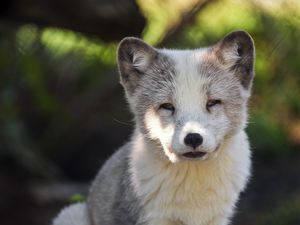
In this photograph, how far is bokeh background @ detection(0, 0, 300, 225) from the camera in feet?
32.2

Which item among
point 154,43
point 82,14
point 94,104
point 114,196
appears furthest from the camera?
point 94,104

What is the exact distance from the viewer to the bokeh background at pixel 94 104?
9.83 meters

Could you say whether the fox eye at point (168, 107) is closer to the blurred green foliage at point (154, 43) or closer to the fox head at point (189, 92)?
the fox head at point (189, 92)

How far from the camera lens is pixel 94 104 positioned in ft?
35.1

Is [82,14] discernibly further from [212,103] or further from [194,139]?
[194,139]

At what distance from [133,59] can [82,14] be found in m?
1.41

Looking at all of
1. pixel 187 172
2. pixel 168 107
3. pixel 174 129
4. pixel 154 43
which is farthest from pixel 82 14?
pixel 154 43

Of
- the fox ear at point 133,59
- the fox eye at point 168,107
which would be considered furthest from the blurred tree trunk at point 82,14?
the fox eye at point 168,107

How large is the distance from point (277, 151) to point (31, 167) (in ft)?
10.3

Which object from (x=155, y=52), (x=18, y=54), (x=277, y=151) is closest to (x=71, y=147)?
(x=18, y=54)

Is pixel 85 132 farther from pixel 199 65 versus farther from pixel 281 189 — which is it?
pixel 199 65

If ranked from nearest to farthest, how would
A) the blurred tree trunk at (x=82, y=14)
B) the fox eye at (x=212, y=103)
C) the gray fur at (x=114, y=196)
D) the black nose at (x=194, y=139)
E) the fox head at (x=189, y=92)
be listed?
the black nose at (x=194, y=139) < the fox head at (x=189, y=92) < the fox eye at (x=212, y=103) < the gray fur at (x=114, y=196) < the blurred tree trunk at (x=82, y=14)

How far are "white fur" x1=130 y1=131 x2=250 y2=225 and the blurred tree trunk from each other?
168 centimetres

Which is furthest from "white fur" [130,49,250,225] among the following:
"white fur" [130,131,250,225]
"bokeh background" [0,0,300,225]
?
"bokeh background" [0,0,300,225]
